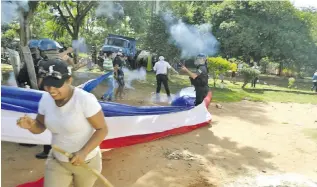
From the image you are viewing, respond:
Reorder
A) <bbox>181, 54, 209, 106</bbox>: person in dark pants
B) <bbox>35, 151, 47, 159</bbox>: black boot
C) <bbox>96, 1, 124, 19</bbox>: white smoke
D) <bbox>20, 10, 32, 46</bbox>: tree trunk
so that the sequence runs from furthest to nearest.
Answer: <bbox>96, 1, 124, 19</bbox>: white smoke → <bbox>20, 10, 32, 46</bbox>: tree trunk → <bbox>181, 54, 209, 106</bbox>: person in dark pants → <bbox>35, 151, 47, 159</bbox>: black boot

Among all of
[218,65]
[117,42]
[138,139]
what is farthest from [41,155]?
[117,42]

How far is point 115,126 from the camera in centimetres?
458

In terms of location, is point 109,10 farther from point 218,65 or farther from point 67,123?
point 67,123

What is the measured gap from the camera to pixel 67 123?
222 cm

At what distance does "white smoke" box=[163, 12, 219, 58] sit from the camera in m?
19.9

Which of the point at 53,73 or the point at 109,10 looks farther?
the point at 109,10

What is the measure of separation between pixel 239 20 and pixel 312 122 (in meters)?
12.5

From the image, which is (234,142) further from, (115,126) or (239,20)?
(239,20)

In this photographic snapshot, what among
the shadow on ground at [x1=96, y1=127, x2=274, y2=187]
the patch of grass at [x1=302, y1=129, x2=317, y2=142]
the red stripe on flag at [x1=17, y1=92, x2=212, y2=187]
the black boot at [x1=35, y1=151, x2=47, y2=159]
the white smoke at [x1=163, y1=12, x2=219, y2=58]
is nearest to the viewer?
the red stripe on flag at [x1=17, y1=92, x2=212, y2=187]

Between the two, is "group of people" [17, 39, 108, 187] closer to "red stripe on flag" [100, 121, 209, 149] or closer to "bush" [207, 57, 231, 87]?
"red stripe on flag" [100, 121, 209, 149]

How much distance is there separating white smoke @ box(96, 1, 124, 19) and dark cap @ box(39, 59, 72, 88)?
617 inches

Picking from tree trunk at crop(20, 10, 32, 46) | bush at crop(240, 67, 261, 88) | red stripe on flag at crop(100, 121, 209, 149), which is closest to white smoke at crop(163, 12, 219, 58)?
bush at crop(240, 67, 261, 88)

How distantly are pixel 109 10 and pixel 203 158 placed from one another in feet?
48.4

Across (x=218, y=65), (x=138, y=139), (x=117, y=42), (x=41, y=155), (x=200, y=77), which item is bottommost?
(x=41, y=155)
